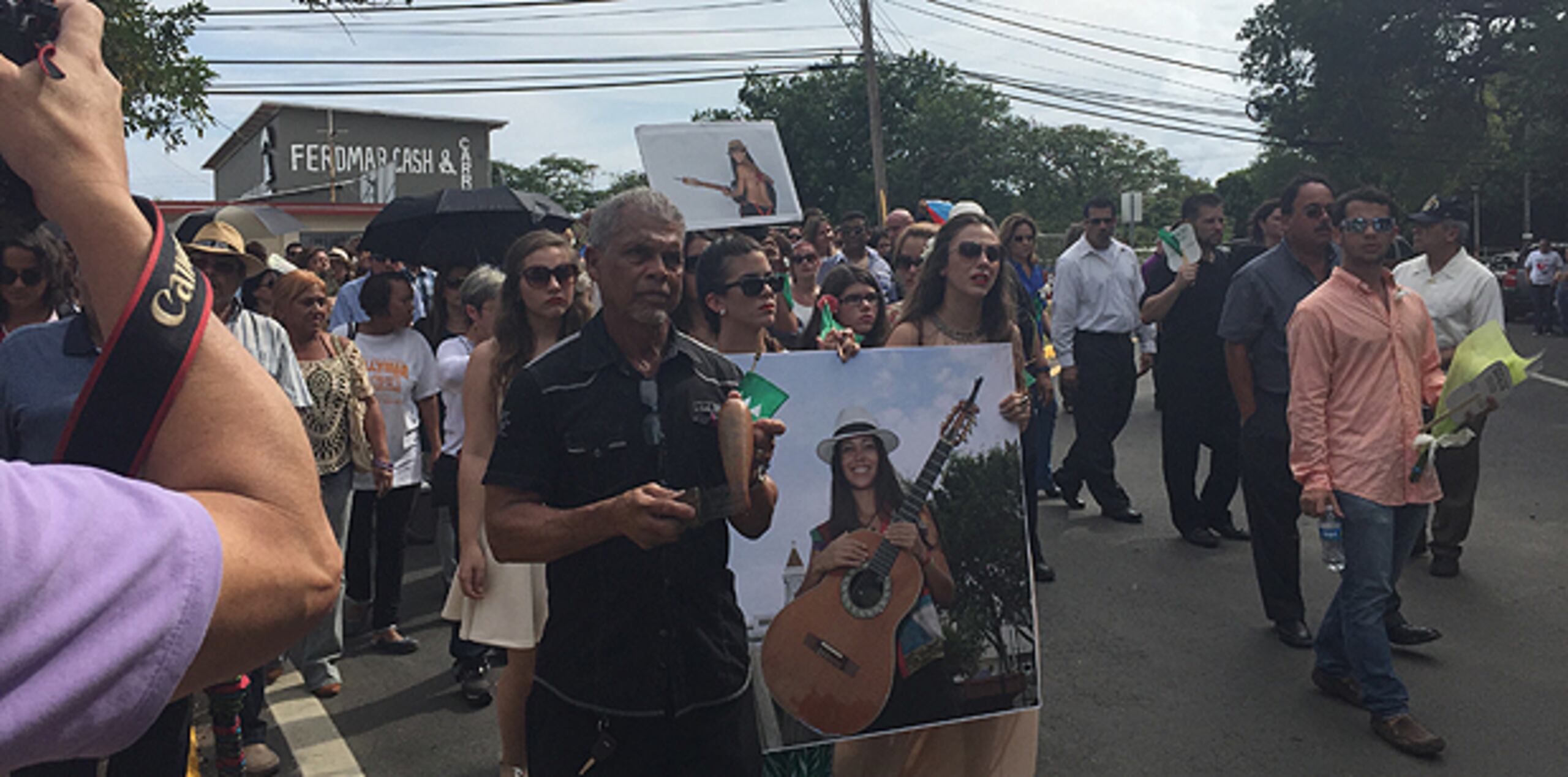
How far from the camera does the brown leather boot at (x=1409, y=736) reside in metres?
Answer: 4.03

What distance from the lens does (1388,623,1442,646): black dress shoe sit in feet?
17.1

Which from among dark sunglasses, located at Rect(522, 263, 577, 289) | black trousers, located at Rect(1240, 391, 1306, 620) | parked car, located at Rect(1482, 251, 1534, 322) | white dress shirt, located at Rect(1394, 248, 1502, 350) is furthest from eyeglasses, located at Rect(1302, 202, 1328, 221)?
parked car, located at Rect(1482, 251, 1534, 322)

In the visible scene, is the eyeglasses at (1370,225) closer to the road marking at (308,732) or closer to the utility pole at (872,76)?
the road marking at (308,732)

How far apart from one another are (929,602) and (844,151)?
2026 inches

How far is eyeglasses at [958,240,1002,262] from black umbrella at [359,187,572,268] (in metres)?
4.32

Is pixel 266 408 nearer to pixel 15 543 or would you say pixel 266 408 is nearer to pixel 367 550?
pixel 15 543

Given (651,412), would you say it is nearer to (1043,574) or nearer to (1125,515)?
(1043,574)

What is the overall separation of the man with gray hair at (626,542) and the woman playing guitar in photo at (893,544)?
340 millimetres

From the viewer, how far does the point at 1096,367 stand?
7723mm

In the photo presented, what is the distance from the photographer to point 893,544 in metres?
2.98

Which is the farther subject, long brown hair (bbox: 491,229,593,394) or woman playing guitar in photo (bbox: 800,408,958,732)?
long brown hair (bbox: 491,229,593,394)

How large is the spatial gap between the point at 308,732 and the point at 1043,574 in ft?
12.7

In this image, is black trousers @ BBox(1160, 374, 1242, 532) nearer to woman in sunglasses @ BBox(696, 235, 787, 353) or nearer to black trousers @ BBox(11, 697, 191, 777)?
woman in sunglasses @ BBox(696, 235, 787, 353)

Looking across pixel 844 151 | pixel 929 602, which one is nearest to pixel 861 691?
pixel 929 602
